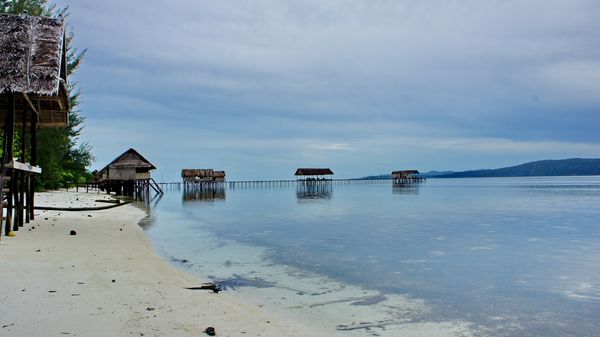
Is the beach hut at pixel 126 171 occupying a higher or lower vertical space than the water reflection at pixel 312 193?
higher

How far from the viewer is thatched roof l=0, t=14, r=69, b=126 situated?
9.72m

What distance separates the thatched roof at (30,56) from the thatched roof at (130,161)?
1255 inches

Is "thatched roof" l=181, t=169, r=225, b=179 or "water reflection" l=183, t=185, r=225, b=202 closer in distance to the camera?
"water reflection" l=183, t=185, r=225, b=202

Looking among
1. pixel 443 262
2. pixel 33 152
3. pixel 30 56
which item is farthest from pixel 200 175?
pixel 443 262

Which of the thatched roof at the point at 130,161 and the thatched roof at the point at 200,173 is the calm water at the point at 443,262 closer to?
the thatched roof at the point at 130,161

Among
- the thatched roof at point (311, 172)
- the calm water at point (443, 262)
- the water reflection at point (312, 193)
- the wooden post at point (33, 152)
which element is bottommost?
the calm water at point (443, 262)

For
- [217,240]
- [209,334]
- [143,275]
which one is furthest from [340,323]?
[217,240]

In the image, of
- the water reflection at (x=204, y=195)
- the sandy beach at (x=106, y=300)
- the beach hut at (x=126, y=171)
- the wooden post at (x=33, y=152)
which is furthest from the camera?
the water reflection at (x=204, y=195)

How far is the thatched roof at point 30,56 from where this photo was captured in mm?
9719

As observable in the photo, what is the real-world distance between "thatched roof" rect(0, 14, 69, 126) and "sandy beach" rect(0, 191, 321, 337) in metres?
3.25

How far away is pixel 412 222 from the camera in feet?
70.8

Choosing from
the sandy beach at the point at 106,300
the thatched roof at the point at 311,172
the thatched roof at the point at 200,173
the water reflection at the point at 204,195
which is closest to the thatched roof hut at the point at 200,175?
the thatched roof at the point at 200,173

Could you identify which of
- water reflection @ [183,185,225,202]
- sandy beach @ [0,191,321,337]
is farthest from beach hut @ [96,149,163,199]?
sandy beach @ [0,191,321,337]

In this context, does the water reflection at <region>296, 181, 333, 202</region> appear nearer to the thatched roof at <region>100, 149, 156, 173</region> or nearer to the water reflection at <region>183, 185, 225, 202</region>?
the water reflection at <region>183, 185, 225, 202</region>
